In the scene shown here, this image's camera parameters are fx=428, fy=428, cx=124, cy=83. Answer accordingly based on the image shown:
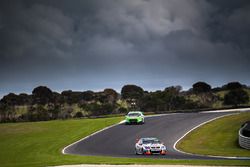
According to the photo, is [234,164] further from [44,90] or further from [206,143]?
[44,90]

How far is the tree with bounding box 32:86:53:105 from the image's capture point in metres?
124

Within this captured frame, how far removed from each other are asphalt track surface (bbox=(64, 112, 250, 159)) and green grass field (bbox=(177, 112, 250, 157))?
1332 mm

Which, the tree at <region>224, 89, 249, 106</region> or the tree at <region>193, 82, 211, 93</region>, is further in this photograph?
the tree at <region>193, 82, 211, 93</region>

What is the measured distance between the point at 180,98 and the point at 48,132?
6473 cm

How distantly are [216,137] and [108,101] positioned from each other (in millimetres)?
84201

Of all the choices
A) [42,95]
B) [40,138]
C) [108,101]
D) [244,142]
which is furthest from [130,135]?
[42,95]

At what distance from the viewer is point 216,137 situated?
40438 millimetres

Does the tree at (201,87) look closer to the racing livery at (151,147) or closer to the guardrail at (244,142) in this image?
the guardrail at (244,142)

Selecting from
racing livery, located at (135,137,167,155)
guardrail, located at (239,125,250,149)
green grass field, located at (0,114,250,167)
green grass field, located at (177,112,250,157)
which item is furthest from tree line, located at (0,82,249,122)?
racing livery, located at (135,137,167,155)

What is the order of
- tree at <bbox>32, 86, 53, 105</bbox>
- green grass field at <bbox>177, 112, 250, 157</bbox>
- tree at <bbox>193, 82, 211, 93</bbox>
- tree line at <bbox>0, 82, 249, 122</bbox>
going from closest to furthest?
green grass field at <bbox>177, 112, 250, 157</bbox>
tree line at <bbox>0, 82, 249, 122</bbox>
tree at <bbox>32, 86, 53, 105</bbox>
tree at <bbox>193, 82, 211, 93</bbox>

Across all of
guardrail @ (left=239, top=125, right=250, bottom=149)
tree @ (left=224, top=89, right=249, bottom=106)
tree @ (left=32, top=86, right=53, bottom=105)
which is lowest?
guardrail @ (left=239, top=125, right=250, bottom=149)

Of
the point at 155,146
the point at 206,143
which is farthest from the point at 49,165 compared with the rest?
the point at 206,143

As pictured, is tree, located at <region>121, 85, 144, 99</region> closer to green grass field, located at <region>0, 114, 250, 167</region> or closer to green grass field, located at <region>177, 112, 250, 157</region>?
green grass field, located at <region>0, 114, 250, 167</region>

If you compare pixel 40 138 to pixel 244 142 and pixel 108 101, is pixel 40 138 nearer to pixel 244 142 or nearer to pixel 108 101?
pixel 244 142
